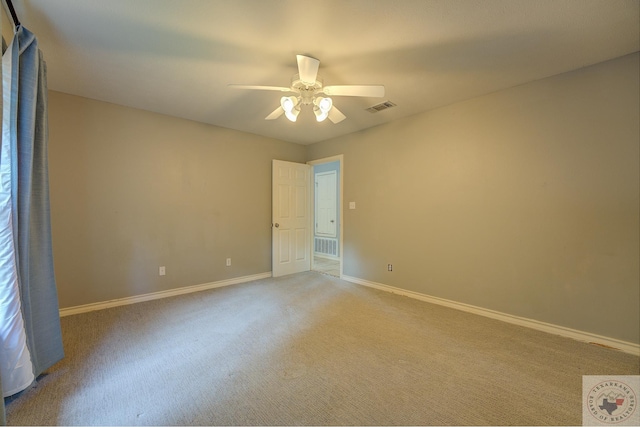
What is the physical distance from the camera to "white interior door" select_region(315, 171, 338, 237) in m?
6.36

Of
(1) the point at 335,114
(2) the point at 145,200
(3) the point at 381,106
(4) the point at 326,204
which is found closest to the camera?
(1) the point at 335,114

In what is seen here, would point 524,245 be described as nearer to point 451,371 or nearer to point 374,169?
point 451,371

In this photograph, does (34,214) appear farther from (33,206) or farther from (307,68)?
(307,68)

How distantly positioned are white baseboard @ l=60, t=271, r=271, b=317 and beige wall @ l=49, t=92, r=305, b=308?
2.4 inches

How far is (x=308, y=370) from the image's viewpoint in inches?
74.2

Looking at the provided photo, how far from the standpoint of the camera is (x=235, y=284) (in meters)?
4.05

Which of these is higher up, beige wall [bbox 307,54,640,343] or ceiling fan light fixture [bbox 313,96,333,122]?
ceiling fan light fixture [bbox 313,96,333,122]

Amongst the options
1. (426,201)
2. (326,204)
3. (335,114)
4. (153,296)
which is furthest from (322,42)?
(326,204)

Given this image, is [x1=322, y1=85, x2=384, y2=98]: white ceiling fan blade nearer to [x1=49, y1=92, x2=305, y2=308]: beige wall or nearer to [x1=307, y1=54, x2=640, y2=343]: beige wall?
[x1=307, y1=54, x2=640, y2=343]: beige wall

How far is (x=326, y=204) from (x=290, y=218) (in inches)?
78.4

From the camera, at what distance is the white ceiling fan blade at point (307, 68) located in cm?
188

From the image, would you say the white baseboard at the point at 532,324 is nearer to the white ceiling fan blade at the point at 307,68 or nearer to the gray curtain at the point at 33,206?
the white ceiling fan blade at the point at 307,68

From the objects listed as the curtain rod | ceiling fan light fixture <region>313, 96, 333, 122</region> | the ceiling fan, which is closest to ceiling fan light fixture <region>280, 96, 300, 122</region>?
the ceiling fan
